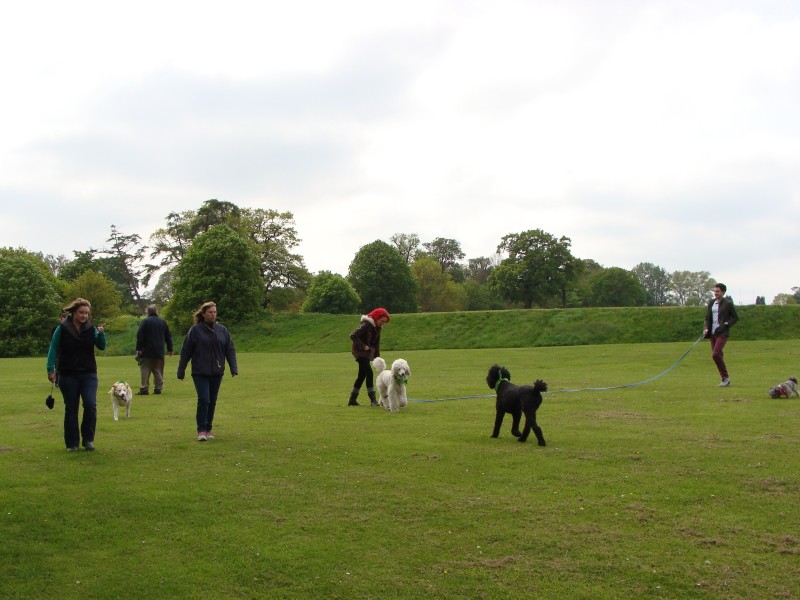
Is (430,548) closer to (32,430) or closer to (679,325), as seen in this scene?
(32,430)

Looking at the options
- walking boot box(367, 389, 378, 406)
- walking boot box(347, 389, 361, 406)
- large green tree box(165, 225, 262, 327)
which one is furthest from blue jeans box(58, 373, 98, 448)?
large green tree box(165, 225, 262, 327)

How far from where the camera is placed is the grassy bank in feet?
180

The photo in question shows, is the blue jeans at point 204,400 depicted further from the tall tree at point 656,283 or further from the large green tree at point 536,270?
the tall tree at point 656,283

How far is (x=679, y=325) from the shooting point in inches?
2219

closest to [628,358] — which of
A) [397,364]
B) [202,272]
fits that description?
[397,364]

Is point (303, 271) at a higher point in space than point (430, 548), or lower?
higher

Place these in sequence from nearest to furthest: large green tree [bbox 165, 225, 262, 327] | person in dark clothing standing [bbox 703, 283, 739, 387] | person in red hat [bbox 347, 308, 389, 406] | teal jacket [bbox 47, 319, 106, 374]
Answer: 1. teal jacket [bbox 47, 319, 106, 374]
2. person in red hat [bbox 347, 308, 389, 406]
3. person in dark clothing standing [bbox 703, 283, 739, 387]
4. large green tree [bbox 165, 225, 262, 327]

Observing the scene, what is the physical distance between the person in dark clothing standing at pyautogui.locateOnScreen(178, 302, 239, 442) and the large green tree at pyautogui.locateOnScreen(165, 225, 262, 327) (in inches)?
2243

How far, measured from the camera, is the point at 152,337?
20844 millimetres

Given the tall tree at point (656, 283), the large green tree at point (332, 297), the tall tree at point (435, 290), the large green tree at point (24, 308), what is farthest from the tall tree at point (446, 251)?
the large green tree at point (24, 308)

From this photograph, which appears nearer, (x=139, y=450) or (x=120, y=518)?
(x=120, y=518)

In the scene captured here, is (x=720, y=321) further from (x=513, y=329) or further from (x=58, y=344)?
(x=513, y=329)

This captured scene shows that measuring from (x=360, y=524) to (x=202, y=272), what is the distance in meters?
64.7

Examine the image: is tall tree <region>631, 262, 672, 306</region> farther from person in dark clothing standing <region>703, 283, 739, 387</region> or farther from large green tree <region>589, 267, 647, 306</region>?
person in dark clothing standing <region>703, 283, 739, 387</region>
